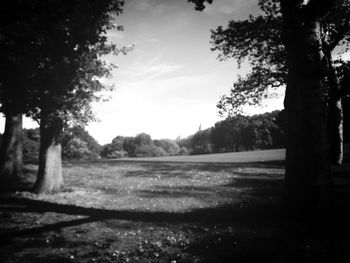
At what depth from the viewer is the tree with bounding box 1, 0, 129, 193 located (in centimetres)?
920

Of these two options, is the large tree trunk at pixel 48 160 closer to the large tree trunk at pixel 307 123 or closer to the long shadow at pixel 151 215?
the long shadow at pixel 151 215

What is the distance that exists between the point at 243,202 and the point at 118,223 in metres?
5.00

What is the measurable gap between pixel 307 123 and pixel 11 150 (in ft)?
51.2

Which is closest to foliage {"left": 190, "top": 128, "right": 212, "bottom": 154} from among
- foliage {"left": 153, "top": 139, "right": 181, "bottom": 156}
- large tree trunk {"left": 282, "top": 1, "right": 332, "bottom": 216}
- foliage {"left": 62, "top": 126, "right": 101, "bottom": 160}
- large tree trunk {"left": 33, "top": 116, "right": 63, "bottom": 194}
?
foliage {"left": 153, "top": 139, "right": 181, "bottom": 156}

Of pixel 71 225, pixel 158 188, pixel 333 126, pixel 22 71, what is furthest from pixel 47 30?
pixel 333 126

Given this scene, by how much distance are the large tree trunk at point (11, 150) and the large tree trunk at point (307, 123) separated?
14.8 meters

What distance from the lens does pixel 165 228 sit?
719 centimetres

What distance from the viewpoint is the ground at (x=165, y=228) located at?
5469mm

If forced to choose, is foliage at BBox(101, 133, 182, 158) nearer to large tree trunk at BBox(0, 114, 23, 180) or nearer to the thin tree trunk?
large tree trunk at BBox(0, 114, 23, 180)

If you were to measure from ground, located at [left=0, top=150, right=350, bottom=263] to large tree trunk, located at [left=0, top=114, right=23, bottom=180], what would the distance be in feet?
11.2

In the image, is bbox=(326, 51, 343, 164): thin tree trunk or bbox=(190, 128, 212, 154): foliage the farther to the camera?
bbox=(190, 128, 212, 154): foliage

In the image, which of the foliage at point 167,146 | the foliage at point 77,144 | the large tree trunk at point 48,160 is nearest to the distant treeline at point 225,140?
the foliage at point 167,146

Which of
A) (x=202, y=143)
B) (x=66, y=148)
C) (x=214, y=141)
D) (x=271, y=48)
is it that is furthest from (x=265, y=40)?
(x=202, y=143)

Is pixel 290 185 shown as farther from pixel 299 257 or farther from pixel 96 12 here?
pixel 96 12
